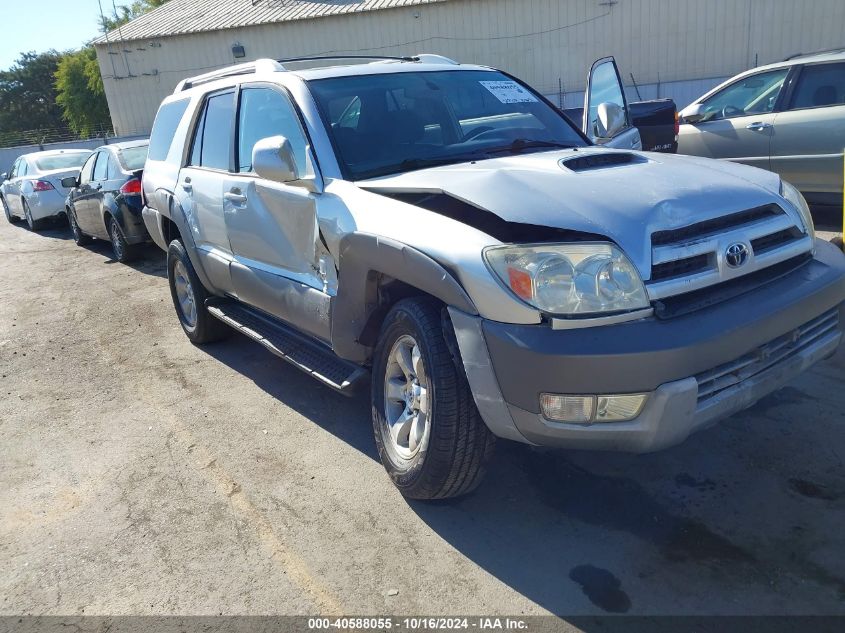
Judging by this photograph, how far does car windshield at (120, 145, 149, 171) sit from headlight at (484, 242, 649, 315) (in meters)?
7.97

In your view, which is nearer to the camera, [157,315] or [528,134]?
[528,134]

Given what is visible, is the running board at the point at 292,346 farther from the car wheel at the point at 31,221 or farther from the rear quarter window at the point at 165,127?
the car wheel at the point at 31,221

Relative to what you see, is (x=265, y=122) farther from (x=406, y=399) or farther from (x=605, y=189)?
(x=605, y=189)

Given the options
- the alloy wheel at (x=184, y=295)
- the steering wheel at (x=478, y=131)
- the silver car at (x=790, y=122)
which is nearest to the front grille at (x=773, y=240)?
the steering wheel at (x=478, y=131)

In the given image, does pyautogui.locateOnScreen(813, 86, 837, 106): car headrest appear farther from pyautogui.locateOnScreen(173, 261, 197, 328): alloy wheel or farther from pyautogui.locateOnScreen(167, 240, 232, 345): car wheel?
pyautogui.locateOnScreen(173, 261, 197, 328): alloy wheel

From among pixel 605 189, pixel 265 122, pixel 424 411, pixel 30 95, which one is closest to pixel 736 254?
pixel 605 189

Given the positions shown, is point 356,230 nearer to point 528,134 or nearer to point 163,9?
point 528,134

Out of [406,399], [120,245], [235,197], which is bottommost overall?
[120,245]

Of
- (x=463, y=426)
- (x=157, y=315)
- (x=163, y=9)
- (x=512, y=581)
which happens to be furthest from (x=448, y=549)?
(x=163, y=9)

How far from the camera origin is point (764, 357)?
2.72 meters

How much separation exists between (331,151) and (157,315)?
416 cm

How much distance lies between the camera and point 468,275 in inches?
103

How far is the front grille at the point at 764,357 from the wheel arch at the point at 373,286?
89cm

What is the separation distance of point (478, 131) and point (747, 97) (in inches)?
217
